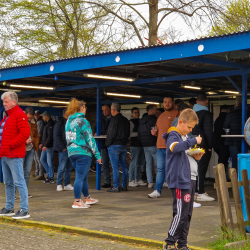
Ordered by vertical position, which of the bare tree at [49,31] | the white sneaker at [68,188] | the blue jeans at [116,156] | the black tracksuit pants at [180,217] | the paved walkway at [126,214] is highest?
the bare tree at [49,31]

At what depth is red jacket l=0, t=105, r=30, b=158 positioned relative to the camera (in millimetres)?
7066

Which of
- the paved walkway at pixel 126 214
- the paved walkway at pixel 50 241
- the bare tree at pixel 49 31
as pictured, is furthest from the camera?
the bare tree at pixel 49 31

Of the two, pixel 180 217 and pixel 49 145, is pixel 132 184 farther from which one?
pixel 180 217

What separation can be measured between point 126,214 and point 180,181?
2.96 metres

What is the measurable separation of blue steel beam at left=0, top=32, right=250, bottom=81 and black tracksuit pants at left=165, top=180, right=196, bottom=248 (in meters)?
3.12

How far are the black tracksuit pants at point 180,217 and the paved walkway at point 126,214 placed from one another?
53 cm

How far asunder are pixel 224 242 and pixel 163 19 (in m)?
17.9

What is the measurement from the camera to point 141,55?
8.41 m

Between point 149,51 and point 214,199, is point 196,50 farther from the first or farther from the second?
point 214,199

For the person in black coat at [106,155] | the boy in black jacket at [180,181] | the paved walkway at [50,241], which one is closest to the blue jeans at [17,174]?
the paved walkway at [50,241]

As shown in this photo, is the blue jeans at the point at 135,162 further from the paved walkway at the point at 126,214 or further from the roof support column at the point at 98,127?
the paved walkway at the point at 126,214

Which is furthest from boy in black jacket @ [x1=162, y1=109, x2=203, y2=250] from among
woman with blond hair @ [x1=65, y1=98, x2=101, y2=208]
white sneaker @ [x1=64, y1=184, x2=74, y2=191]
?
white sneaker @ [x1=64, y1=184, x2=74, y2=191]

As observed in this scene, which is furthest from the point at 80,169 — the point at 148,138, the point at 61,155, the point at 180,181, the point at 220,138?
the point at 220,138

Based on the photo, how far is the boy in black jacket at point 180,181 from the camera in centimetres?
480
